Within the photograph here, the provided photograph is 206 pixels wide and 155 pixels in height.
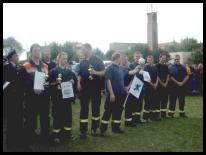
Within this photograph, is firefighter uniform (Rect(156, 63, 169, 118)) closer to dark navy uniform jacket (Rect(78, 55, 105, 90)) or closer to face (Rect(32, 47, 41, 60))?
dark navy uniform jacket (Rect(78, 55, 105, 90))

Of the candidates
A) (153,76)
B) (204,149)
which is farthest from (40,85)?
(153,76)

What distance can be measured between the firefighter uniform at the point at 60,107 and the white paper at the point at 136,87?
253cm

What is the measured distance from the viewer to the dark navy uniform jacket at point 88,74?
30.8 feet

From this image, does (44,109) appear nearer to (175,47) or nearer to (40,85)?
(40,85)

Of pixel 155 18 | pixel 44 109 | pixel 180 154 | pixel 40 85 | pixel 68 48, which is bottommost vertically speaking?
pixel 180 154

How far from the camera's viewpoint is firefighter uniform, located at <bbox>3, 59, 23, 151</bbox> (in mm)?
7590

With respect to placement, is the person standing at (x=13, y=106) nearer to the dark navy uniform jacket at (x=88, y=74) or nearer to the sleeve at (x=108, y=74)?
the dark navy uniform jacket at (x=88, y=74)

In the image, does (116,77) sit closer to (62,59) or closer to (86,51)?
(86,51)

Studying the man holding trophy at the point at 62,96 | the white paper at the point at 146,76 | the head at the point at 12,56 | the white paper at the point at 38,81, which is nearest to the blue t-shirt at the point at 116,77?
the man holding trophy at the point at 62,96

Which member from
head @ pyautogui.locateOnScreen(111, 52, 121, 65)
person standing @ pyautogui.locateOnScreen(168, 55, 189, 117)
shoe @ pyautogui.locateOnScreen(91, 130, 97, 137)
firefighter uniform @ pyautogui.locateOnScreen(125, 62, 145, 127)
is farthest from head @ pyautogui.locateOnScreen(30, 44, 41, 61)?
person standing @ pyautogui.locateOnScreen(168, 55, 189, 117)

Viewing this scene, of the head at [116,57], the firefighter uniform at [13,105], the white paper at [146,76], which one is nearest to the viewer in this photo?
the firefighter uniform at [13,105]

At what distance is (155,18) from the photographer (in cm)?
5847

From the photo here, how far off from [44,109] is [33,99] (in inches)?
14.5

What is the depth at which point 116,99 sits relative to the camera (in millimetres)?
9828
